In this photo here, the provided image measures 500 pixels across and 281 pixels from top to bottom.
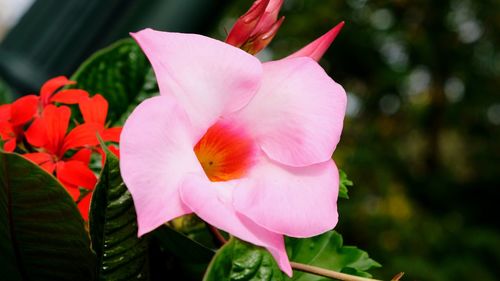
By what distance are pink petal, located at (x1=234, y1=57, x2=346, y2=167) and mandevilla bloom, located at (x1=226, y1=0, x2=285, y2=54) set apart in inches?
0.7

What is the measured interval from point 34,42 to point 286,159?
53cm

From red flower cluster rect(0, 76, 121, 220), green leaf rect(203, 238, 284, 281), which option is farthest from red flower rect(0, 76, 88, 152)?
green leaf rect(203, 238, 284, 281)

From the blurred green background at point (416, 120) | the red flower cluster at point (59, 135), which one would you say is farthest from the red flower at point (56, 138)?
the blurred green background at point (416, 120)

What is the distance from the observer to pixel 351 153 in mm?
2406

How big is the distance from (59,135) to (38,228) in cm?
7

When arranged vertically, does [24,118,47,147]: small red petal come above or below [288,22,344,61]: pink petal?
below

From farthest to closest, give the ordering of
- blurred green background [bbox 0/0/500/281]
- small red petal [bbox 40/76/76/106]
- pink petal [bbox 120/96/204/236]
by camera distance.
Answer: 1. blurred green background [bbox 0/0/500/281]
2. small red petal [bbox 40/76/76/106]
3. pink petal [bbox 120/96/204/236]

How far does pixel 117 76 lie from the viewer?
0.39 meters

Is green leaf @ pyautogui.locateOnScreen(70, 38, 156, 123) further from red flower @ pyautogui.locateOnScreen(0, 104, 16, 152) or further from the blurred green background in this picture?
the blurred green background

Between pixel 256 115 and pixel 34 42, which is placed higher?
pixel 256 115

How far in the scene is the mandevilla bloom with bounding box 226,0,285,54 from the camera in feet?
0.89

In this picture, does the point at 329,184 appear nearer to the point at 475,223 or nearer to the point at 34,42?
the point at 34,42

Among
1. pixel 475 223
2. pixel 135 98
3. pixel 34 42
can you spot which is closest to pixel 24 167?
pixel 135 98

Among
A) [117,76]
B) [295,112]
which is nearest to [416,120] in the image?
[117,76]
